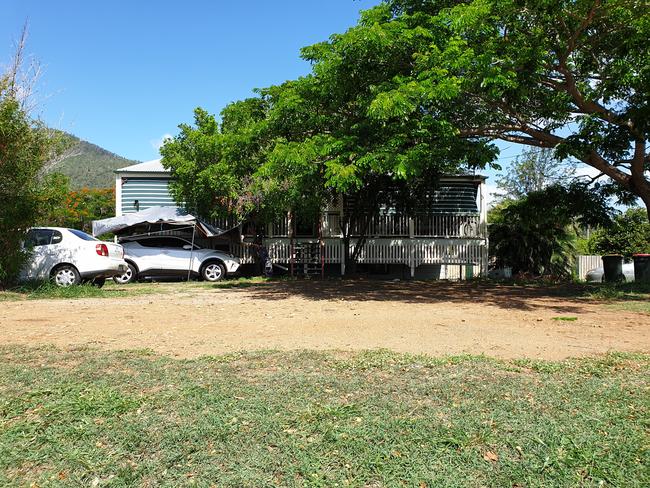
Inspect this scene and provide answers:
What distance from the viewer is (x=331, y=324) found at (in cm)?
720

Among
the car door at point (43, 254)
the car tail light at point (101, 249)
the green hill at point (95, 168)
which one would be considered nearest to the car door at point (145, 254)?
the car tail light at point (101, 249)

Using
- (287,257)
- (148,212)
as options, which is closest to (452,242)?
(287,257)

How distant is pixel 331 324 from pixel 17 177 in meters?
7.11

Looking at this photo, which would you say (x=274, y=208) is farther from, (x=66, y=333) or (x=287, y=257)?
(x=66, y=333)

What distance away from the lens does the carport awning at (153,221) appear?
15336mm

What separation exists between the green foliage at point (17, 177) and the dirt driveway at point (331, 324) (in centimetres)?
154

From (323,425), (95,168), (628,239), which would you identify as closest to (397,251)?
(628,239)

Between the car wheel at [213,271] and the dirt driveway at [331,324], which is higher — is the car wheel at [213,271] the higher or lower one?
the higher one

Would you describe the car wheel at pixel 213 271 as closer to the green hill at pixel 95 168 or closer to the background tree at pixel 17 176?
the background tree at pixel 17 176

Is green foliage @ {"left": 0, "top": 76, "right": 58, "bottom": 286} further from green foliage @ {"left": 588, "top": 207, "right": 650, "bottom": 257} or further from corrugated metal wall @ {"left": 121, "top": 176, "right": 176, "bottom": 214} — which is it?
green foliage @ {"left": 588, "top": 207, "right": 650, "bottom": 257}

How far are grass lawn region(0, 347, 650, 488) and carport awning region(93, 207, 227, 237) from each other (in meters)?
11.1

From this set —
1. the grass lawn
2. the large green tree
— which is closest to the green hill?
the large green tree

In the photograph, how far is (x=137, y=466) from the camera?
Answer: 290cm

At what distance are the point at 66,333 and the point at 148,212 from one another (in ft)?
34.3
